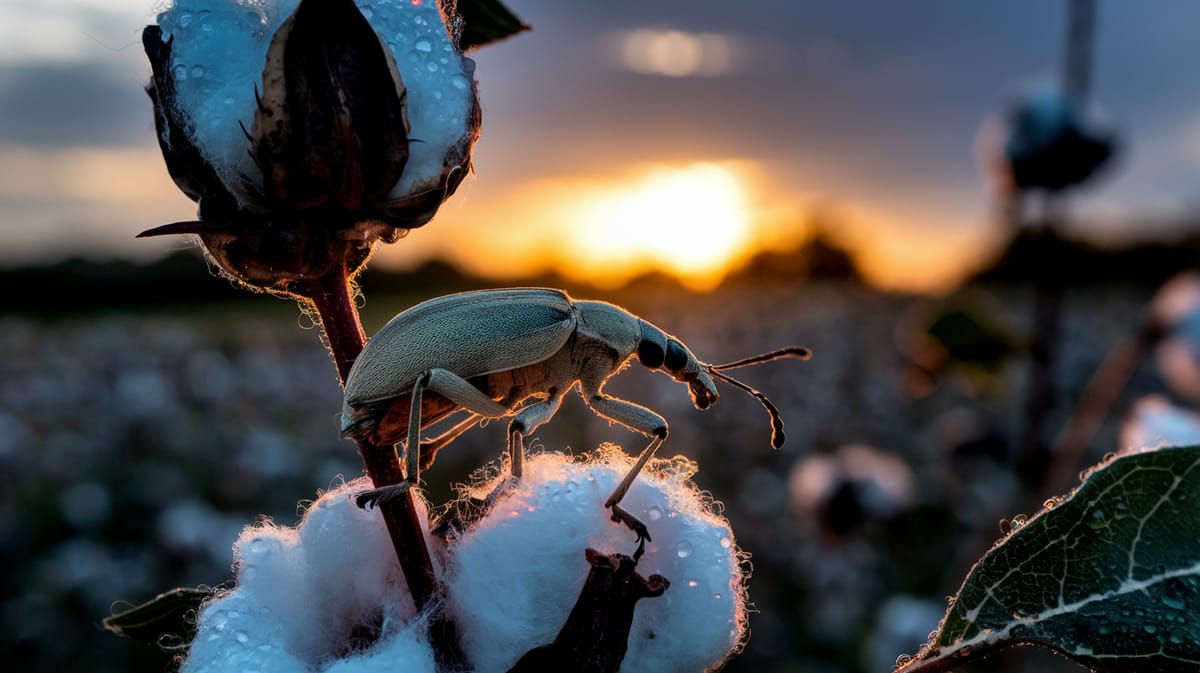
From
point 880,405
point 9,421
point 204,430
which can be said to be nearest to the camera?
point 9,421

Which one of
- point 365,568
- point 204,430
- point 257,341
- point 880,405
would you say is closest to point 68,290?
point 257,341

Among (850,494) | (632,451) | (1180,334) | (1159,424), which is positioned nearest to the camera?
(1159,424)

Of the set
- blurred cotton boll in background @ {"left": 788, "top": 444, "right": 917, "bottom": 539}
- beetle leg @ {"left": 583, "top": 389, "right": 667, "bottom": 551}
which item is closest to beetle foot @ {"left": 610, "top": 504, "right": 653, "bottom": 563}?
beetle leg @ {"left": 583, "top": 389, "right": 667, "bottom": 551}

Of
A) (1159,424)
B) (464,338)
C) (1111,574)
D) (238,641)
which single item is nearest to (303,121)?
(464,338)

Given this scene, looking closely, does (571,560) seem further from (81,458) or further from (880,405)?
(880,405)

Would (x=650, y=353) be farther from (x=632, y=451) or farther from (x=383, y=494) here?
(x=632, y=451)

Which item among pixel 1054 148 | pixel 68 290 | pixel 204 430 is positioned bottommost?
pixel 68 290
